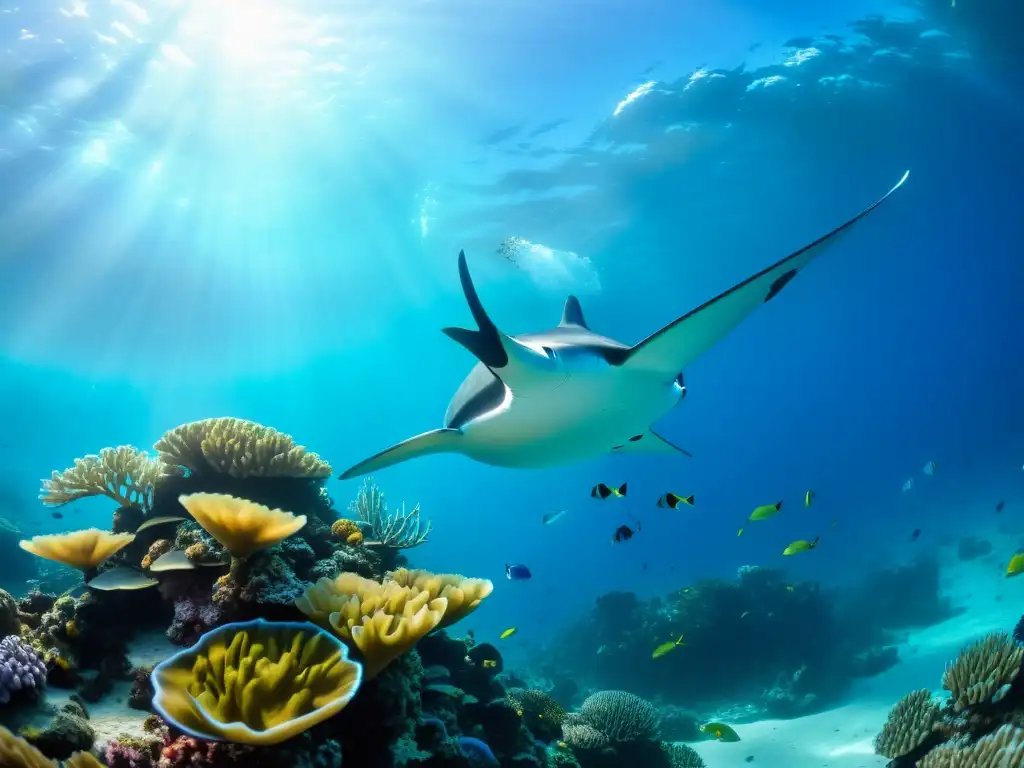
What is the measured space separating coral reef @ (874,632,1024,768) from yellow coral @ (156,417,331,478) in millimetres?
6992

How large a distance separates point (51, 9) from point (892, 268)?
51.6 meters

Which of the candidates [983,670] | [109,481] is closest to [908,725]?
→ [983,670]

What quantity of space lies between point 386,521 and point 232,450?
2593mm

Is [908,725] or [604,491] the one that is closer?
[908,725]

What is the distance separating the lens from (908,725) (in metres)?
5.77

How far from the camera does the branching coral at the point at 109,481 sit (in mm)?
5414

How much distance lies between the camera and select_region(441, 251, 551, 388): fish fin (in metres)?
2.93

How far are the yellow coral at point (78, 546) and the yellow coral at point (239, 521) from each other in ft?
5.12

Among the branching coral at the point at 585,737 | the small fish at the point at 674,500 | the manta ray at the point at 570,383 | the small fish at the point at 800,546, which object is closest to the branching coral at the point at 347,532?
the manta ray at the point at 570,383

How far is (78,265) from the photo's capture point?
2970 centimetres

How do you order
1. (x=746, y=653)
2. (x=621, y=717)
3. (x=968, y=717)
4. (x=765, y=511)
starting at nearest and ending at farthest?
(x=968, y=717) < (x=621, y=717) < (x=765, y=511) < (x=746, y=653)

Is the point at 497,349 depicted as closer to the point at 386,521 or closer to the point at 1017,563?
the point at 386,521

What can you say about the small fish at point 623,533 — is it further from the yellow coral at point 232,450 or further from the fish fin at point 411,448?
the yellow coral at point 232,450

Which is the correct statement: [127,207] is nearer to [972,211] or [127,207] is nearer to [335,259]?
[335,259]
